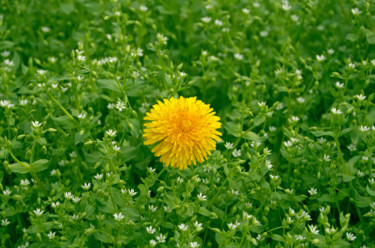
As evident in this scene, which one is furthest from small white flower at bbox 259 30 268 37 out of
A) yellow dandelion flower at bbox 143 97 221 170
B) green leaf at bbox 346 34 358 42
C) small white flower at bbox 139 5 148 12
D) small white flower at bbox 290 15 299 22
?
yellow dandelion flower at bbox 143 97 221 170

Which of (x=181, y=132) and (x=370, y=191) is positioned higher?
(x=181, y=132)

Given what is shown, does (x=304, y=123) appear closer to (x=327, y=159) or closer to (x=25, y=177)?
(x=327, y=159)

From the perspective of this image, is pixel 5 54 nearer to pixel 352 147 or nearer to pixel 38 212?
pixel 38 212

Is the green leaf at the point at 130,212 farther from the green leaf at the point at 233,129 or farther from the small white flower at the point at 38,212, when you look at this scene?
the green leaf at the point at 233,129

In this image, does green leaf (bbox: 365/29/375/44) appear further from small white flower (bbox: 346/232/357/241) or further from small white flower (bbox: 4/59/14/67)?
small white flower (bbox: 4/59/14/67)

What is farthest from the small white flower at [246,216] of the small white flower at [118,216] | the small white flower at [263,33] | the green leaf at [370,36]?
the small white flower at [263,33]

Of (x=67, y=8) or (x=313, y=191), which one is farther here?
(x=67, y=8)

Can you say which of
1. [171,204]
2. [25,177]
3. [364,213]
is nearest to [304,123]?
[364,213]

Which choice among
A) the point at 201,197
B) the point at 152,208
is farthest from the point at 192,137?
the point at 152,208
